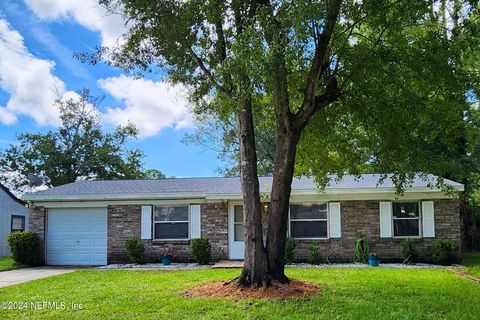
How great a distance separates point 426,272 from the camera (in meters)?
12.9

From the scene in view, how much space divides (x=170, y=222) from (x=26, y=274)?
5.02 metres

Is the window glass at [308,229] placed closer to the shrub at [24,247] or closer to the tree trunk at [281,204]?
the tree trunk at [281,204]

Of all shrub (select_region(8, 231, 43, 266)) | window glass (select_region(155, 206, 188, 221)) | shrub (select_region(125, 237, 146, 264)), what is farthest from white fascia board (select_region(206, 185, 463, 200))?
shrub (select_region(8, 231, 43, 266))

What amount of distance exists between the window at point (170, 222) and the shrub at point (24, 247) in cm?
429

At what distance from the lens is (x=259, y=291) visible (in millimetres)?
9164

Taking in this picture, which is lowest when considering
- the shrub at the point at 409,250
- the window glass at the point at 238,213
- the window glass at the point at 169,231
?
the shrub at the point at 409,250

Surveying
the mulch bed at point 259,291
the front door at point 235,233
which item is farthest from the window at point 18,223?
the mulch bed at point 259,291

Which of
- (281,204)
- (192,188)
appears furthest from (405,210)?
(281,204)

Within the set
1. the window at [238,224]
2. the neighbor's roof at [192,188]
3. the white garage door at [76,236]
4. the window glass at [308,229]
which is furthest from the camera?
the white garage door at [76,236]

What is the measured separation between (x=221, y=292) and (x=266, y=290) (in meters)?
0.89

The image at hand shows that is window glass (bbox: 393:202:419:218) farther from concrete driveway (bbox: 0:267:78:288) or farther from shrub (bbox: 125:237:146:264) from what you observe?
concrete driveway (bbox: 0:267:78:288)

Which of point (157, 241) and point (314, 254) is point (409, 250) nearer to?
point (314, 254)

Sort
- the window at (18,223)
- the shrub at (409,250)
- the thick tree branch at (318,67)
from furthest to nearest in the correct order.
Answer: the window at (18,223), the shrub at (409,250), the thick tree branch at (318,67)

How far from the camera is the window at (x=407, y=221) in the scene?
1609cm
